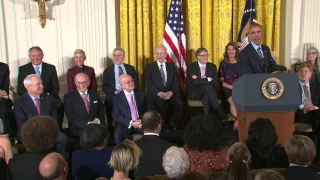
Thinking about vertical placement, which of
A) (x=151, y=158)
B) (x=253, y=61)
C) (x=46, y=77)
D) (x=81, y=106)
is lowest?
(x=151, y=158)

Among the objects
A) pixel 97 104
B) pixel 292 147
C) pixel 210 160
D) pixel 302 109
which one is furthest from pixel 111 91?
pixel 292 147

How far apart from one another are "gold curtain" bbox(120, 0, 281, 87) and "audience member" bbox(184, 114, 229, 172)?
3.55m

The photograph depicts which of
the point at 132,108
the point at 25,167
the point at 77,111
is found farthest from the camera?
the point at 132,108

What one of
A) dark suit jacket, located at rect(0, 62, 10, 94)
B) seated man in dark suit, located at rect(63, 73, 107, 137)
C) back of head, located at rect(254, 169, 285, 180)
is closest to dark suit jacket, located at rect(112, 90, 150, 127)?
seated man in dark suit, located at rect(63, 73, 107, 137)

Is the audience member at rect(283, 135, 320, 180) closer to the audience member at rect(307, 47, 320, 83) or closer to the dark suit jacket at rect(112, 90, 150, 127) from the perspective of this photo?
the dark suit jacket at rect(112, 90, 150, 127)

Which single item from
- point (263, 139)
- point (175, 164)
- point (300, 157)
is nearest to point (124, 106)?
point (263, 139)

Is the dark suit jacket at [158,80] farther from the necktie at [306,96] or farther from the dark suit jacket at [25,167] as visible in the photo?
the dark suit jacket at [25,167]

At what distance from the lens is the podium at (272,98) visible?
4000 millimetres

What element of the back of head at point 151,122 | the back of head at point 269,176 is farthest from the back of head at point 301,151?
the back of head at point 151,122

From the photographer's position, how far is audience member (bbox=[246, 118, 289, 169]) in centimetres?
313

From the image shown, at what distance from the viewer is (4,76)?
5.40 metres

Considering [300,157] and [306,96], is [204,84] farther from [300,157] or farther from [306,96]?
[300,157]

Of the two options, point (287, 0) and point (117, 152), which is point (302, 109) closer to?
point (287, 0)

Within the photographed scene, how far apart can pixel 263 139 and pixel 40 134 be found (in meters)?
1.62
